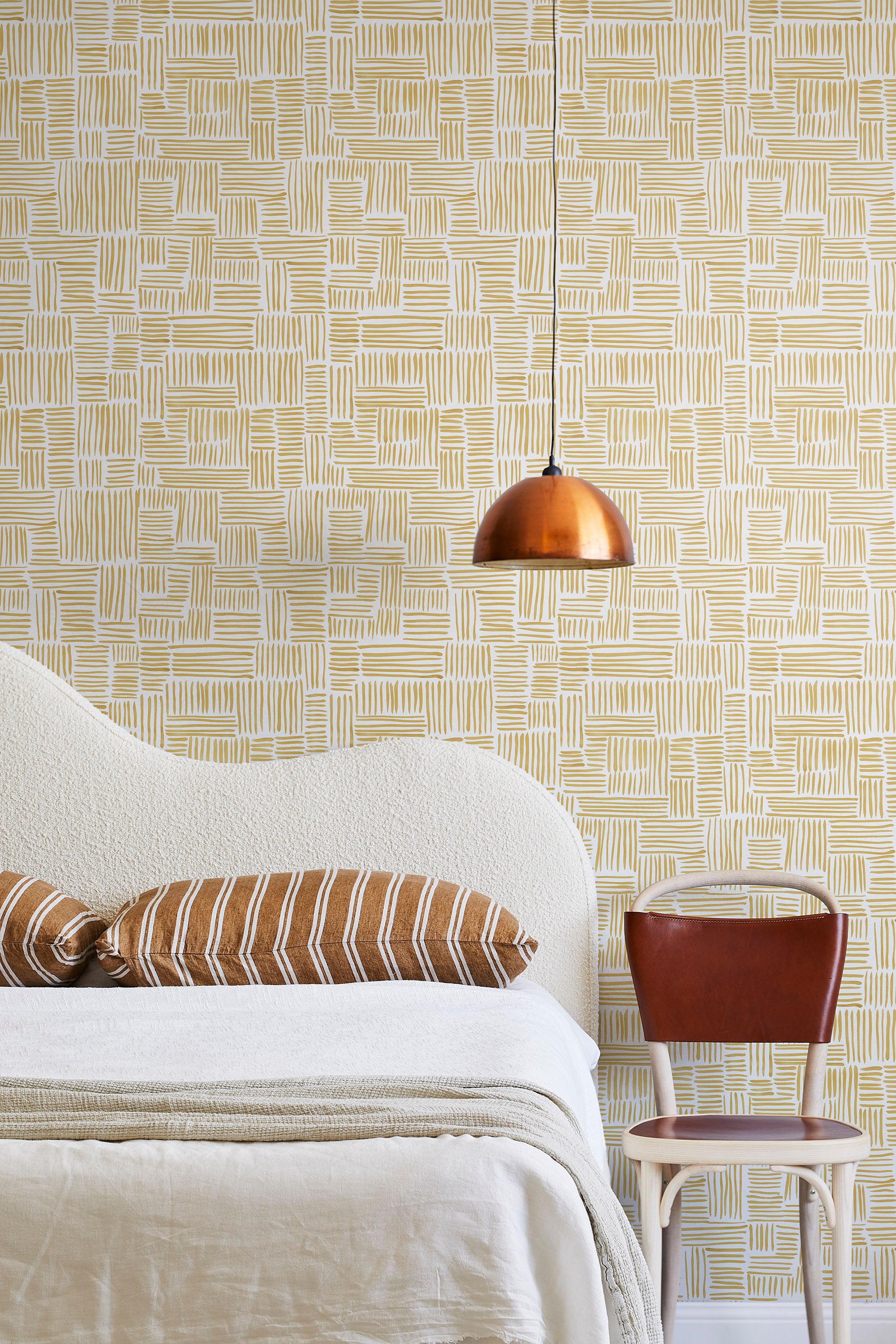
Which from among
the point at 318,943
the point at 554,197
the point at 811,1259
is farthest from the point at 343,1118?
the point at 554,197

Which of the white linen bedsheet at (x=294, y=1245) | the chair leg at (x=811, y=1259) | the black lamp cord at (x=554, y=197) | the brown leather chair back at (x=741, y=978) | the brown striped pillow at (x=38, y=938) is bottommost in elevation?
the chair leg at (x=811, y=1259)

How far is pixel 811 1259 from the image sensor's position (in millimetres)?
2268

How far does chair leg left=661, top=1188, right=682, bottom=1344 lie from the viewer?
2.17 m

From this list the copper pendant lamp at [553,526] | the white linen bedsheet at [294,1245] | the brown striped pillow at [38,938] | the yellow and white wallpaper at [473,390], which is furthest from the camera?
the yellow and white wallpaper at [473,390]

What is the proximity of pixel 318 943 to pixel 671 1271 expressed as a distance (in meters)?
0.87

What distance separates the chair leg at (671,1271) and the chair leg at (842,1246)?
8.9 inches

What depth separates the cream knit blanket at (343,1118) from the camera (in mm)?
1237

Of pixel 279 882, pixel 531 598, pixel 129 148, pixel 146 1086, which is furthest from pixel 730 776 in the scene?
pixel 129 148

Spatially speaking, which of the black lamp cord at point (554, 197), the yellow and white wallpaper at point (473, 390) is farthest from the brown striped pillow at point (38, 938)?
the black lamp cord at point (554, 197)

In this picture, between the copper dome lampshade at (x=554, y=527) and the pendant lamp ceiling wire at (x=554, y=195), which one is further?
the pendant lamp ceiling wire at (x=554, y=195)

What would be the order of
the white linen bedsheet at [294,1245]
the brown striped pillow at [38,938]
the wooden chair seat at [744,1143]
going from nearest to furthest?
1. the white linen bedsheet at [294,1245]
2. the wooden chair seat at [744,1143]
3. the brown striped pillow at [38,938]

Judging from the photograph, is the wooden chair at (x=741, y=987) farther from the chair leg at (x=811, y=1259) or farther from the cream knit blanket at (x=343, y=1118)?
the cream knit blanket at (x=343, y=1118)

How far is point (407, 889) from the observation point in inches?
88.8

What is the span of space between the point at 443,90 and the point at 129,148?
2.31 feet
